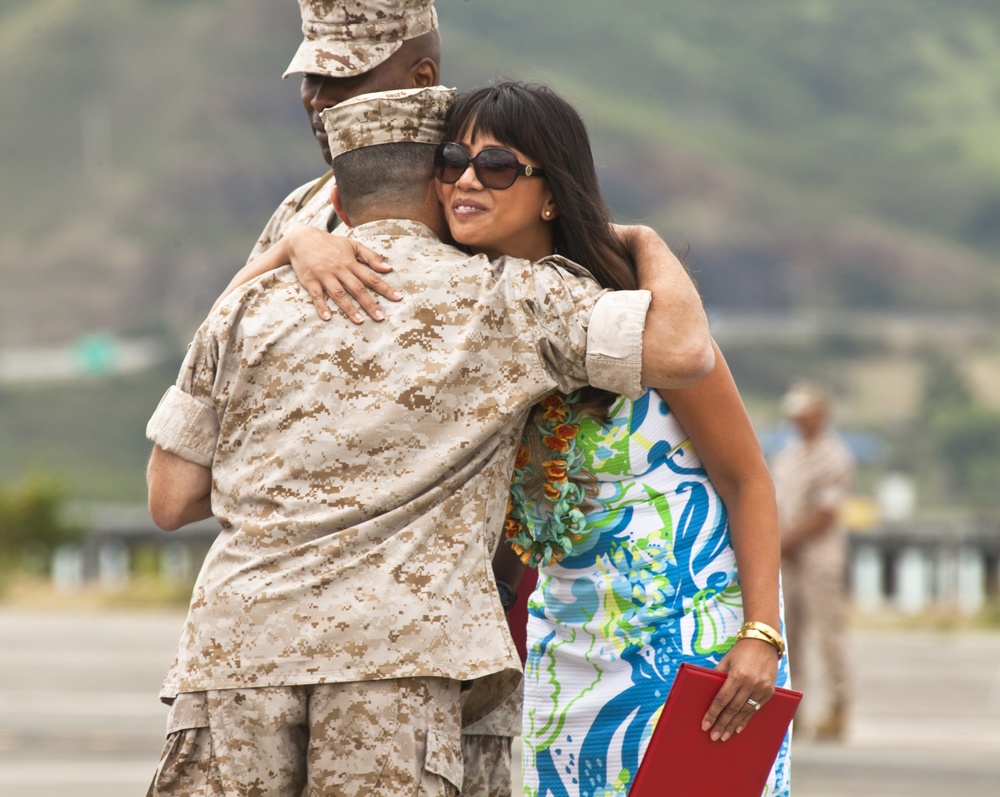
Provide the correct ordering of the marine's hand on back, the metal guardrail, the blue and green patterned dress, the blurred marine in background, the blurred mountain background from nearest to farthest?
the marine's hand on back
the blue and green patterned dress
the blurred marine in background
the metal guardrail
the blurred mountain background

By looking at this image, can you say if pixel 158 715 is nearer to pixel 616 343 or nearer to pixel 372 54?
pixel 372 54

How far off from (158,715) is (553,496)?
7.58 m

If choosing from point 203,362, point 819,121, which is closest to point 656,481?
point 203,362

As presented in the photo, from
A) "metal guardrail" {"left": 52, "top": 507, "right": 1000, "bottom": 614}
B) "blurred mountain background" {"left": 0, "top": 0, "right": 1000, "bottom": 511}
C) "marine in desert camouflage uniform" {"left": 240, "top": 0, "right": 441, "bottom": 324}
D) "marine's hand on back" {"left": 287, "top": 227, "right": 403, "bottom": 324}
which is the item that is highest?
"blurred mountain background" {"left": 0, "top": 0, "right": 1000, "bottom": 511}

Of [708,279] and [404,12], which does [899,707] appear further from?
[708,279]

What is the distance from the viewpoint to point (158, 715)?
10.0 m

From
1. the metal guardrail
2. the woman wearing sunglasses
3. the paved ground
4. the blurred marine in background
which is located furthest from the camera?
the metal guardrail

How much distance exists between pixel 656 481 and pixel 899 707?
8518 mm

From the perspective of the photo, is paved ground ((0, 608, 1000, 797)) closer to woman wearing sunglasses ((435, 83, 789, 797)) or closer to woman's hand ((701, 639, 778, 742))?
woman wearing sunglasses ((435, 83, 789, 797))

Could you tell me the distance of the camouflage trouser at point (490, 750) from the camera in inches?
117

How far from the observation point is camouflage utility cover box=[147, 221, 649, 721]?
8.57 feet

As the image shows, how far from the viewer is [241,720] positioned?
263 centimetres

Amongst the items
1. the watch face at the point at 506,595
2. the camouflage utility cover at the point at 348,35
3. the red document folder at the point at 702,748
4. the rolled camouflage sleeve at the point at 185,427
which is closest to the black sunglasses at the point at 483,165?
the camouflage utility cover at the point at 348,35

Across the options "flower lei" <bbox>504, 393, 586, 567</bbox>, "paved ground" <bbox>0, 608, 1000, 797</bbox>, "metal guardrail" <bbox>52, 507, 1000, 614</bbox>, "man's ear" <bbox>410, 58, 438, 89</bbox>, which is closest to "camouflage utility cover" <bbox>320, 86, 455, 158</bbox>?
"man's ear" <bbox>410, 58, 438, 89</bbox>
